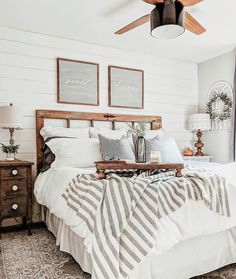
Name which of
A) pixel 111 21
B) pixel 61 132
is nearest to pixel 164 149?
pixel 61 132

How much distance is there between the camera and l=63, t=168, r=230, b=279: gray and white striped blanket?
1.65 meters

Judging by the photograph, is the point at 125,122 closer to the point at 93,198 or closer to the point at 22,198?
the point at 22,198

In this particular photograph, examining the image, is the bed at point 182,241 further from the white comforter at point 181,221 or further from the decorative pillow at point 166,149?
the decorative pillow at point 166,149

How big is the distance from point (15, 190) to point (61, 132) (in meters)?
0.88

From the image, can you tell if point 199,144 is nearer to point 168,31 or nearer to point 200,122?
point 200,122

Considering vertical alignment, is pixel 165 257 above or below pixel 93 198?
below

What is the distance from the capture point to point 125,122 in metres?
4.27

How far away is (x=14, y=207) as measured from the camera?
3.05m

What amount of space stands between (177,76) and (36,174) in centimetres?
296

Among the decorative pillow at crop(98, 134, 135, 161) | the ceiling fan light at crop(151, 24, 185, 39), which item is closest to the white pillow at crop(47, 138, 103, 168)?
the decorative pillow at crop(98, 134, 135, 161)

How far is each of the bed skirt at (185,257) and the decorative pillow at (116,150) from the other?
3.19 feet

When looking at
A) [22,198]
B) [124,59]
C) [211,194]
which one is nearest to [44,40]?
[124,59]

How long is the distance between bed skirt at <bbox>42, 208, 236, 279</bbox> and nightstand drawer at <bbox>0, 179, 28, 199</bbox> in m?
0.94

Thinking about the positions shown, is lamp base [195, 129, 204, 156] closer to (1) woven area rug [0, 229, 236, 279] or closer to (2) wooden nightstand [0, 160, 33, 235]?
(1) woven area rug [0, 229, 236, 279]
